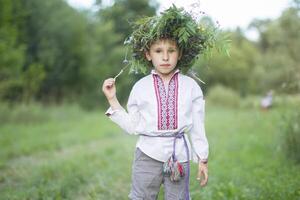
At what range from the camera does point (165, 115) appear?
367 cm

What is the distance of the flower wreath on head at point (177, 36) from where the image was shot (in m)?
3.70

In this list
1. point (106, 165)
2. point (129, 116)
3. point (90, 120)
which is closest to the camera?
point (129, 116)

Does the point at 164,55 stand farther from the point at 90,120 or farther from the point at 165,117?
the point at 90,120

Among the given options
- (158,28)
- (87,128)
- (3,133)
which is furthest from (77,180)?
(87,128)

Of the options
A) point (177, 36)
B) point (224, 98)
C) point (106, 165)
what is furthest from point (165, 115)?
point (224, 98)

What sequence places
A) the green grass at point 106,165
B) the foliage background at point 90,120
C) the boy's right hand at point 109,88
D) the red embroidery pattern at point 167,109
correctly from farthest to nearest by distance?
the foliage background at point 90,120, the green grass at point 106,165, the boy's right hand at point 109,88, the red embroidery pattern at point 167,109

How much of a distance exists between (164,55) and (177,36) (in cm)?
19

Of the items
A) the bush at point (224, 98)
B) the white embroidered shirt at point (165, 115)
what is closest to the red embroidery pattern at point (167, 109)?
the white embroidered shirt at point (165, 115)

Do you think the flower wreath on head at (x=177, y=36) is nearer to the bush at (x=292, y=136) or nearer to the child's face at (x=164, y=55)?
the child's face at (x=164, y=55)

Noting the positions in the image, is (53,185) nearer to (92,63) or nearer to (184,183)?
(184,183)

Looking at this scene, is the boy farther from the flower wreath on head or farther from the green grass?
the green grass

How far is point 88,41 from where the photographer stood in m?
24.7

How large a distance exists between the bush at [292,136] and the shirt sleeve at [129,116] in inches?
147

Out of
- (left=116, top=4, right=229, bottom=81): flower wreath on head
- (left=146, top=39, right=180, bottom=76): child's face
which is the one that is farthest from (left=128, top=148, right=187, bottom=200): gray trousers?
(left=116, top=4, right=229, bottom=81): flower wreath on head
